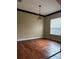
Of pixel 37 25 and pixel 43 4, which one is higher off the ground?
pixel 43 4

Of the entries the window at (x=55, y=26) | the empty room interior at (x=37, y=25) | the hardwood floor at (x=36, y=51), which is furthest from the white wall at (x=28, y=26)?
the hardwood floor at (x=36, y=51)

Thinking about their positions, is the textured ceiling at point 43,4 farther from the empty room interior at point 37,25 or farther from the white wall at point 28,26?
the white wall at point 28,26

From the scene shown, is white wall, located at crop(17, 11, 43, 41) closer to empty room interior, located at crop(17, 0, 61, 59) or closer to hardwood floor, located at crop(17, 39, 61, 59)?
empty room interior, located at crop(17, 0, 61, 59)

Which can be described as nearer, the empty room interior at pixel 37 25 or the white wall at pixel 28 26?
the empty room interior at pixel 37 25

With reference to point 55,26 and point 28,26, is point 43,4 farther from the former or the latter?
point 28,26

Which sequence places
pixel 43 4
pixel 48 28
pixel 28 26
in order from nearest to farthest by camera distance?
pixel 43 4
pixel 28 26
pixel 48 28

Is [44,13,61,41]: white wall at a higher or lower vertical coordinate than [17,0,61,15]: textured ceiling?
lower

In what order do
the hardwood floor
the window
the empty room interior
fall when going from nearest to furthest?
the hardwood floor
the empty room interior
the window

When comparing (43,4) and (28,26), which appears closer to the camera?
(43,4)

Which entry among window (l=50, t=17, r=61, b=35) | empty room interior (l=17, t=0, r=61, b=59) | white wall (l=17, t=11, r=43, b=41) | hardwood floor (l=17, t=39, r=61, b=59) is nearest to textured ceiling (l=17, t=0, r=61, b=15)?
empty room interior (l=17, t=0, r=61, b=59)

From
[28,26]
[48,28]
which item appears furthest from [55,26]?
[28,26]

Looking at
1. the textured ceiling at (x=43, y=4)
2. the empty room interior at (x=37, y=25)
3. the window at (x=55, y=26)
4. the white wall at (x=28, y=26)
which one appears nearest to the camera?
the textured ceiling at (x=43, y=4)

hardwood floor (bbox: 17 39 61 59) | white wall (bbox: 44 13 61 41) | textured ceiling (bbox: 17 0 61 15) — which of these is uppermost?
textured ceiling (bbox: 17 0 61 15)
